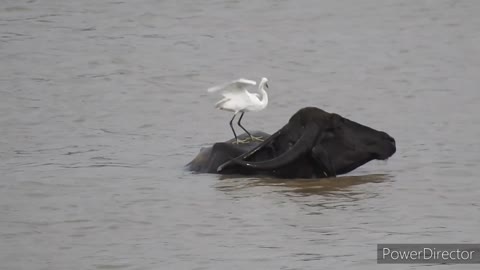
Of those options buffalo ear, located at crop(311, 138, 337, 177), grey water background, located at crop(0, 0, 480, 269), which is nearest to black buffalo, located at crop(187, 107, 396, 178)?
buffalo ear, located at crop(311, 138, 337, 177)

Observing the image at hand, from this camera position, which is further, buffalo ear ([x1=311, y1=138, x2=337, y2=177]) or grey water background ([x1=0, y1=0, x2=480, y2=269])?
buffalo ear ([x1=311, y1=138, x2=337, y2=177])

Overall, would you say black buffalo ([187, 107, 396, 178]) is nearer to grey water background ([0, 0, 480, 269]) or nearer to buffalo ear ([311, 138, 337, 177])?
buffalo ear ([311, 138, 337, 177])

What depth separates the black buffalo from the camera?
11930mm

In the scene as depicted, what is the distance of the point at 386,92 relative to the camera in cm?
1666

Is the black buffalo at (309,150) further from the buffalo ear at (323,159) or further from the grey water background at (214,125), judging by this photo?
the grey water background at (214,125)

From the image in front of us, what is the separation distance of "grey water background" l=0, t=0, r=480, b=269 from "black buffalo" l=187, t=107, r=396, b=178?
174 millimetres

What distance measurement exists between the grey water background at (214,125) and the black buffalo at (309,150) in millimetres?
174

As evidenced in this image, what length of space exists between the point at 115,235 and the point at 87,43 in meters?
10.4

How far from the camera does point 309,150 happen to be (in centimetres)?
1190

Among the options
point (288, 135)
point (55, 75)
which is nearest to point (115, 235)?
point (288, 135)

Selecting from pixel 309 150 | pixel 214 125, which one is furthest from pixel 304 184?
pixel 214 125

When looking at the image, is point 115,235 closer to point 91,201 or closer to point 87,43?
point 91,201

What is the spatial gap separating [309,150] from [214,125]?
350cm

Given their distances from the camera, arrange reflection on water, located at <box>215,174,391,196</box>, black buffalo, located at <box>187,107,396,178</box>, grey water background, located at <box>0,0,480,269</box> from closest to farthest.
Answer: grey water background, located at <box>0,0,480,269</box> → reflection on water, located at <box>215,174,391,196</box> → black buffalo, located at <box>187,107,396,178</box>
